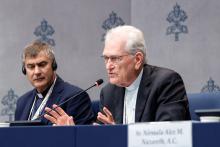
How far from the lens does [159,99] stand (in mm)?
2812

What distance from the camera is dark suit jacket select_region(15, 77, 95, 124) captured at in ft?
11.1

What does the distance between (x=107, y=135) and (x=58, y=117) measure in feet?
3.38

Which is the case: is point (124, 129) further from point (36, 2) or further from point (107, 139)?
point (36, 2)

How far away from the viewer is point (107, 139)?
191 centimetres

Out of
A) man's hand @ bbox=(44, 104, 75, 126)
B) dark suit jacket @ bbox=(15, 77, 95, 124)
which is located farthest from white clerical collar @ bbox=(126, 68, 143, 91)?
dark suit jacket @ bbox=(15, 77, 95, 124)

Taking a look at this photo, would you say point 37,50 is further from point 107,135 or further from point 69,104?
point 107,135

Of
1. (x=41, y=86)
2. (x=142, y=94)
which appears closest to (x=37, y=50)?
(x=41, y=86)

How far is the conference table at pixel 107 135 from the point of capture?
1.73 m

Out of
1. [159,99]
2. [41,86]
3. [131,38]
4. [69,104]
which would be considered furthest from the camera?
[41,86]

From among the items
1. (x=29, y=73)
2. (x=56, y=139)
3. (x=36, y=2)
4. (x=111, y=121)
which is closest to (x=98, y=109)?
(x=29, y=73)

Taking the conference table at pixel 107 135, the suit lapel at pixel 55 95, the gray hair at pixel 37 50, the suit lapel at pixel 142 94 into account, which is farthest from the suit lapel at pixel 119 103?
the conference table at pixel 107 135

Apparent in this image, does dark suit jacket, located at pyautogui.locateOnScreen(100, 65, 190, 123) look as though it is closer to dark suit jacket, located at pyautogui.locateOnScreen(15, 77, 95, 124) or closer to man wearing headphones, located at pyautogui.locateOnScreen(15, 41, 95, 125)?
dark suit jacket, located at pyautogui.locateOnScreen(15, 77, 95, 124)

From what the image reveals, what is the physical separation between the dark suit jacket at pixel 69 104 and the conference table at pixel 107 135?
3.98 ft

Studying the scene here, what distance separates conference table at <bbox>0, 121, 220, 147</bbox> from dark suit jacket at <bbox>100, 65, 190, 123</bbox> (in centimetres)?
82
